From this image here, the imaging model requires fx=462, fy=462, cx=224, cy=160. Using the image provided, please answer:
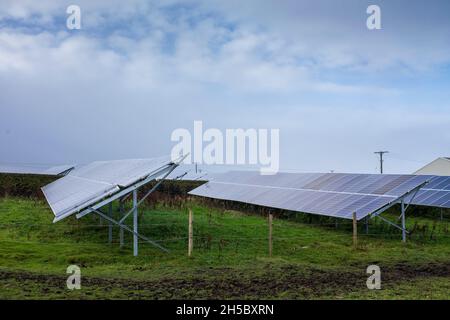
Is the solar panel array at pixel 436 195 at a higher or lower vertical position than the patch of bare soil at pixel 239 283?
higher

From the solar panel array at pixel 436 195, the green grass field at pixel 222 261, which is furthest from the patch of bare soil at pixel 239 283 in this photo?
the solar panel array at pixel 436 195

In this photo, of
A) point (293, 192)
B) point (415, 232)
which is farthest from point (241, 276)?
point (293, 192)

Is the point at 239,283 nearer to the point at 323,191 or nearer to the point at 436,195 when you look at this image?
the point at 323,191

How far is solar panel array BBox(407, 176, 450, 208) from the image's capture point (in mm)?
24250

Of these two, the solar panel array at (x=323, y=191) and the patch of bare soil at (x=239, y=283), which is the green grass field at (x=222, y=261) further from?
the solar panel array at (x=323, y=191)

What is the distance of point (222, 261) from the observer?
12945 mm

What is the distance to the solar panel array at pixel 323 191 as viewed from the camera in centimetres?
1850

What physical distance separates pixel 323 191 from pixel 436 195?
23.4ft

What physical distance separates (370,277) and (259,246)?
5079 mm

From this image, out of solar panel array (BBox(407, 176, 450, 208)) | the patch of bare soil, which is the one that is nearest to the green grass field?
the patch of bare soil

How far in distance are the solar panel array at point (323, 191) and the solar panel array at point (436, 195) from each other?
13.7 feet

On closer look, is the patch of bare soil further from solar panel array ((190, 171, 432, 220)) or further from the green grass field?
solar panel array ((190, 171, 432, 220))

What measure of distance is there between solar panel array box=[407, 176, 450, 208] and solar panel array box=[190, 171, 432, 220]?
164 inches
